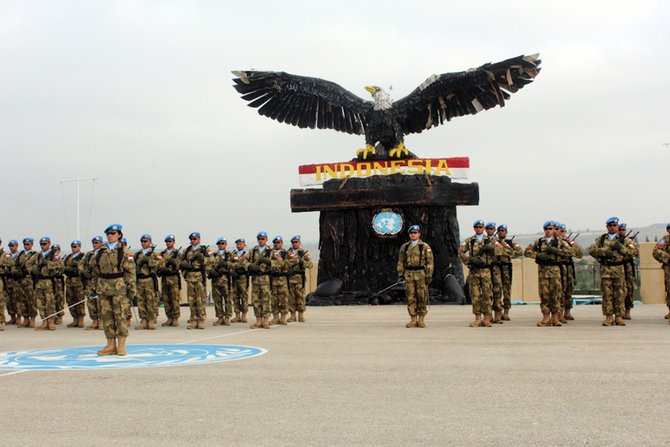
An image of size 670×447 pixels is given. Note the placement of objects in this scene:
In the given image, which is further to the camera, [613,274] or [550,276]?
[550,276]

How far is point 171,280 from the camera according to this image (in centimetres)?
1497

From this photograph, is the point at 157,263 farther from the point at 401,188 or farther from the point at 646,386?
the point at 646,386

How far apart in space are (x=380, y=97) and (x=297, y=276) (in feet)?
25.2

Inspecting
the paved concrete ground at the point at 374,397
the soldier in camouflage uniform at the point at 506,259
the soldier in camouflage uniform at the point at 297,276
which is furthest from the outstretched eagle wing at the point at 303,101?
the paved concrete ground at the point at 374,397

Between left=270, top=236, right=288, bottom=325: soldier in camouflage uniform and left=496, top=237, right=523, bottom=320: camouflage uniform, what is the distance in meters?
4.00

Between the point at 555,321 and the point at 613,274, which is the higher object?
the point at 613,274

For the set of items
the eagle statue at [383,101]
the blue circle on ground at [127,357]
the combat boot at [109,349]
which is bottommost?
the blue circle on ground at [127,357]

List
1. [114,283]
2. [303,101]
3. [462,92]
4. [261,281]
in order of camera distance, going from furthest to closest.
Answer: [303,101] < [462,92] < [261,281] < [114,283]

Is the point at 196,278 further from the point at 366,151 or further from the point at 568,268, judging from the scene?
the point at 366,151

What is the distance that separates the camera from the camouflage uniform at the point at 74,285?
15531 millimetres

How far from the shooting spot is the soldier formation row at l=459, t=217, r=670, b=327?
42.8 feet

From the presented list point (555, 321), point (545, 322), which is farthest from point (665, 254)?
point (545, 322)

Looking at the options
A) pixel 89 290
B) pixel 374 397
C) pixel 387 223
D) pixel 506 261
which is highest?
pixel 387 223

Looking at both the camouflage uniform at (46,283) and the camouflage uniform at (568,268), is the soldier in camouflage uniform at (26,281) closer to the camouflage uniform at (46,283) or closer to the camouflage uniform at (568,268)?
the camouflage uniform at (46,283)
